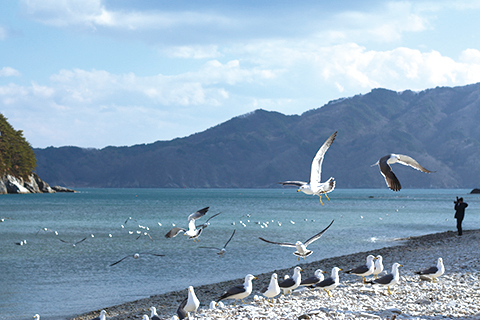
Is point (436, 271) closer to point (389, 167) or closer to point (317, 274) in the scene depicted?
point (317, 274)

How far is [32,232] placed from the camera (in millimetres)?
44000

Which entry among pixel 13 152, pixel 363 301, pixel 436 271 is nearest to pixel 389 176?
pixel 363 301

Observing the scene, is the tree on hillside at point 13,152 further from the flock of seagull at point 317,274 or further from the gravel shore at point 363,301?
the flock of seagull at point 317,274

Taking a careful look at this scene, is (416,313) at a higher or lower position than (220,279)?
higher

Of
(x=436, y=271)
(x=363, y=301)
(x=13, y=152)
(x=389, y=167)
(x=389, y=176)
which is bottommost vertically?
(x=363, y=301)

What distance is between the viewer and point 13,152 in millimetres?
125938

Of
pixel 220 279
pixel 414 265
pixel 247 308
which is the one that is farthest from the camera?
pixel 220 279

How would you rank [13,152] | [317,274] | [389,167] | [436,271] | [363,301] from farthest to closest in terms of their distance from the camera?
[13,152] → [436,271] → [317,274] → [363,301] → [389,167]

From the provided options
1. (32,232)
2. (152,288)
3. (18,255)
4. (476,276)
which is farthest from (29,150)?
(476,276)

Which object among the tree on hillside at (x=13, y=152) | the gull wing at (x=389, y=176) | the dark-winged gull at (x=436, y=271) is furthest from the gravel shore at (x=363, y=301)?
the tree on hillside at (x=13, y=152)

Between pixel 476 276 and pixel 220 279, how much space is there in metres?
10.4

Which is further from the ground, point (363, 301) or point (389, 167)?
point (389, 167)

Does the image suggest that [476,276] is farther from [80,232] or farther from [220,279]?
[80,232]

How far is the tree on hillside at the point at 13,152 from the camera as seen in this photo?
12364cm
